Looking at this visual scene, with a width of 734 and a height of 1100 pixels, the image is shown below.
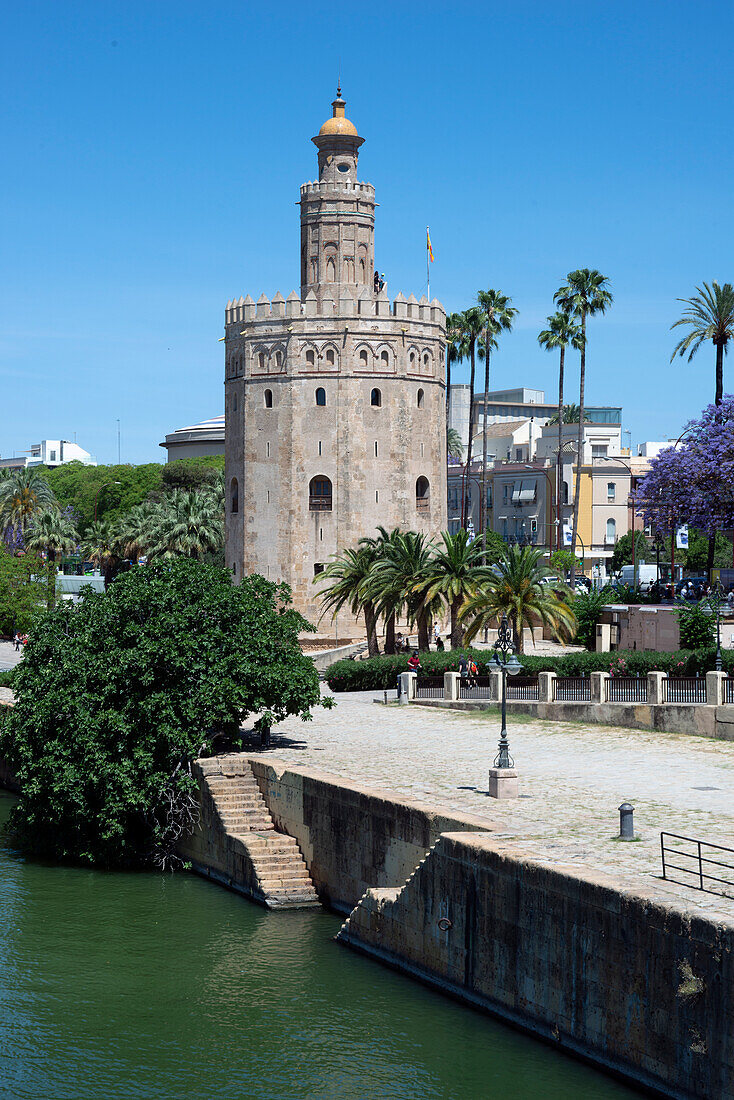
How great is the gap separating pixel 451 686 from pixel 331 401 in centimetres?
2355

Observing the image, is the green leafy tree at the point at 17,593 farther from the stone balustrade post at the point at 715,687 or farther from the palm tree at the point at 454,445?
the palm tree at the point at 454,445

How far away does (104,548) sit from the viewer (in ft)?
261

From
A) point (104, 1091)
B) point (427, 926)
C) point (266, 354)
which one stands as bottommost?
point (104, 1091)

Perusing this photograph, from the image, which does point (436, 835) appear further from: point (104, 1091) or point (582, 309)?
point (582, 309)

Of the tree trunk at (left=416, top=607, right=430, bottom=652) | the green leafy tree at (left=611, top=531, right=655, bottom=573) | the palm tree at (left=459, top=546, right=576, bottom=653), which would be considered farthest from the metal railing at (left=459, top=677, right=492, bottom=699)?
the green leafy tree at (left=611, top=531, right=655, bottom=573)

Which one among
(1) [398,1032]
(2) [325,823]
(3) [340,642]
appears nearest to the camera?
(1) [398,1032]

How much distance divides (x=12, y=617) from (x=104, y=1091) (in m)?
47.9

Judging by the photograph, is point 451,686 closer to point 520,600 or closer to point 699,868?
point 520,600

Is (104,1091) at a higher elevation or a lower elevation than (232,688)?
lower

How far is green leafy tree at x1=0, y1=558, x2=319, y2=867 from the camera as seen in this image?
27.5 m

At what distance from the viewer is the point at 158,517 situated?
7219 centimetres

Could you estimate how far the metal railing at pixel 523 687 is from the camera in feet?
112

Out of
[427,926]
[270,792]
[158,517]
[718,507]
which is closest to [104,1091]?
[427,926]

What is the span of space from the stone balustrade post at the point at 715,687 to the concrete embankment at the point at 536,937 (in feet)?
30.6
